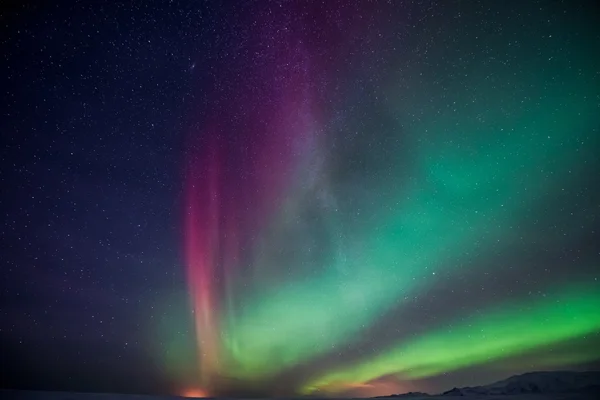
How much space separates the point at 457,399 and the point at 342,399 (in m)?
4.44

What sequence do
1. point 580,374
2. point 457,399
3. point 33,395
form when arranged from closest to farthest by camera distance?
point 33,395, point 457,399, point 580,374

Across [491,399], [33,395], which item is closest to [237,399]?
[33,395]

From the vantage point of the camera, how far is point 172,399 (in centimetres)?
1360

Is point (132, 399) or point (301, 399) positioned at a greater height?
point (132, 399)

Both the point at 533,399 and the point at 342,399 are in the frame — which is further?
the point at 342,399

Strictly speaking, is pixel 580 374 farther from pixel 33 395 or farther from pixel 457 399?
pixel 33 395

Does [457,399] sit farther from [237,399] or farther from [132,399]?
[132,399]

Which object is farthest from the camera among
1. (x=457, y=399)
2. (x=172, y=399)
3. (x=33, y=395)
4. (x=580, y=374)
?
(x=580, y=374)

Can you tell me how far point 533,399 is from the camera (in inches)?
459

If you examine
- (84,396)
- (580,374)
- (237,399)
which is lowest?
(580,374)

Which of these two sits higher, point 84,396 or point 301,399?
point 84,396

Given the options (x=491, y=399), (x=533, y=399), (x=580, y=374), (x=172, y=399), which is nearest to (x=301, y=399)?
(x=172, y=399)

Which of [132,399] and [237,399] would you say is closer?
[132,399]

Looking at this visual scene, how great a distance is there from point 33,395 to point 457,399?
50.3ft
